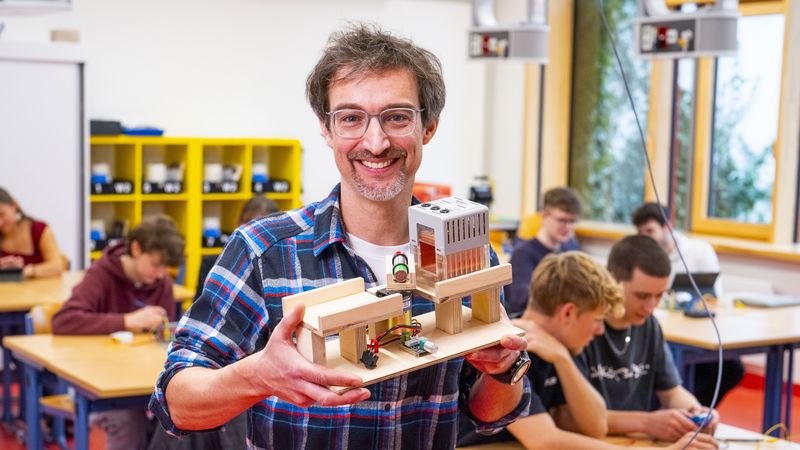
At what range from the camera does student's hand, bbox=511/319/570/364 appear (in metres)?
3.09

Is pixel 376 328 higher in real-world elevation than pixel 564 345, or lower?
higher

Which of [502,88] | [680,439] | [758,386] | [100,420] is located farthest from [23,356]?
[502,88]

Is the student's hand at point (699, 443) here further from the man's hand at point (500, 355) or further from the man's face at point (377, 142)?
the man's face at point (377, 142)

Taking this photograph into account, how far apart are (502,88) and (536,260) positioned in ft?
11.8

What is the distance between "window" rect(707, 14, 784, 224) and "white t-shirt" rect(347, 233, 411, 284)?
19.8 feet

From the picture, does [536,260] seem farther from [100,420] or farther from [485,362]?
[485,362]

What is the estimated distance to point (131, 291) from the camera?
4.75 meters

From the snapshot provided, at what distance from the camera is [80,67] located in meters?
6.90

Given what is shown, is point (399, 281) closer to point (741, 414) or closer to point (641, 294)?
point (641, 294)

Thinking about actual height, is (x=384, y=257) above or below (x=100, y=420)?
above

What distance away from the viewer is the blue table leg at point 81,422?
3.79 metres

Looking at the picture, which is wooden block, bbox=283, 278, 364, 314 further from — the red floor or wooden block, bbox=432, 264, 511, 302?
the red floor

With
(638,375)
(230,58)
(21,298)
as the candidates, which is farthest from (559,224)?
(230,58)

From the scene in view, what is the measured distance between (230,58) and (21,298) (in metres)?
3.28
